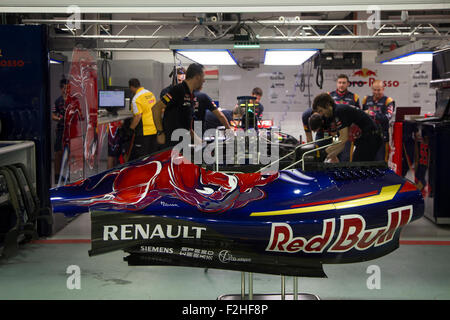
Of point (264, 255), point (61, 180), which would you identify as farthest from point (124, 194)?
point (61, 180)

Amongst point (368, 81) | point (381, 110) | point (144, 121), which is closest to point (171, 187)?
point (144, 121)

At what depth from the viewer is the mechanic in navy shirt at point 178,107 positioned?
17.1 ft

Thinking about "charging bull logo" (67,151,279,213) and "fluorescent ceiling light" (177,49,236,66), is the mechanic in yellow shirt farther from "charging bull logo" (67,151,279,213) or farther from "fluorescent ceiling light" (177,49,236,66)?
"charging bull logo" (67,151,279,213)

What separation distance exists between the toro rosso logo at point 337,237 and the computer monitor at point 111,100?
24.2 ft

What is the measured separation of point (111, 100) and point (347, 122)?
555 cm

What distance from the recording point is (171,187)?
253cm

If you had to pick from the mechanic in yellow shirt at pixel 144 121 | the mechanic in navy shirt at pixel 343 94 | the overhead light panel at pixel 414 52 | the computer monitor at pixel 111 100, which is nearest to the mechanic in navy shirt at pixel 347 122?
the overhead light panel at pixel 414 52

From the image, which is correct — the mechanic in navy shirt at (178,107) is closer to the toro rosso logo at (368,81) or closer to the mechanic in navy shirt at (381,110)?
the mechanic in navy shirt at (381,110)

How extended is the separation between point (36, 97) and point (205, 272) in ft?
7.95

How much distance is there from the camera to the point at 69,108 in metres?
5.26

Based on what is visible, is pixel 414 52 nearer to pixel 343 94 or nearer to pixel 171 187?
pixel 343 94

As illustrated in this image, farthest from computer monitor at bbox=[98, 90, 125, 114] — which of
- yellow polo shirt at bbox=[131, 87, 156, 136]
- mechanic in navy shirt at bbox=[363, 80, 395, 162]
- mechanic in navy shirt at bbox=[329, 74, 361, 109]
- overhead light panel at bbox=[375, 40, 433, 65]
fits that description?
overhead light panel at bbox=[375, 40, 433, 65]
